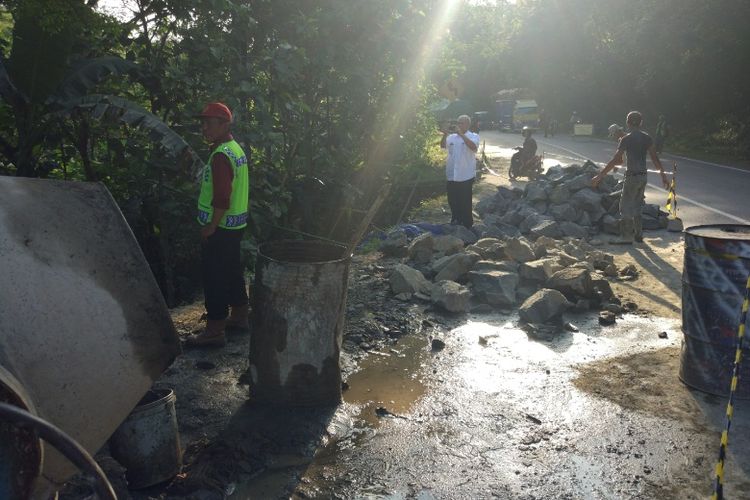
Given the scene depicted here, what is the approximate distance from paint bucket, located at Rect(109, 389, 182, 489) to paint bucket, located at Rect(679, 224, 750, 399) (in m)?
3.88

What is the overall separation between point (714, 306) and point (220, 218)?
12.5 feet

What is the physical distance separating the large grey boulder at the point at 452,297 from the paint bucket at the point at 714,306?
228 cm

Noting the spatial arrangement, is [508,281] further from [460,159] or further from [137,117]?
[137,117]

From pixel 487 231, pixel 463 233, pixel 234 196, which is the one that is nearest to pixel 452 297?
pixel 234 196

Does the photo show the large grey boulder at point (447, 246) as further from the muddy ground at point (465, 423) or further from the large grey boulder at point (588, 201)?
the large grey boulder at point (588, 201)

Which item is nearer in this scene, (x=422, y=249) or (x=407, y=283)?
(x=407, y=283)

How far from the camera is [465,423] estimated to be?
15.4 feet

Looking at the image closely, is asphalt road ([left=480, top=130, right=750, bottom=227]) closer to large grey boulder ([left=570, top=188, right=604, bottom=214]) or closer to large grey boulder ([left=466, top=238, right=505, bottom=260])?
large grey boulder ([left=570, top=188, right=604, bottom=214])

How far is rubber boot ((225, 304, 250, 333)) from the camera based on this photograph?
6.17 meters

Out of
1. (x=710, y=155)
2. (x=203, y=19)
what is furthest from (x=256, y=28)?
(x=710, y=155)

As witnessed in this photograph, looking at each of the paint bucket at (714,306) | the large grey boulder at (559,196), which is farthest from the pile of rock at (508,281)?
the large grey boulder at (559,196)

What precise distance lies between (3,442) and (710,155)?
30.9m

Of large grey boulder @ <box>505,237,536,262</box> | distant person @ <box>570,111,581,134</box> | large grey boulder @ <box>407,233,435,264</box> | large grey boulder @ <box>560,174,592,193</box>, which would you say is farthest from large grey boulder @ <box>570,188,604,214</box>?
distant person @ <box>570,111,581,134</box>

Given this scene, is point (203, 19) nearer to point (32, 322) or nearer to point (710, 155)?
point (32, 322)
